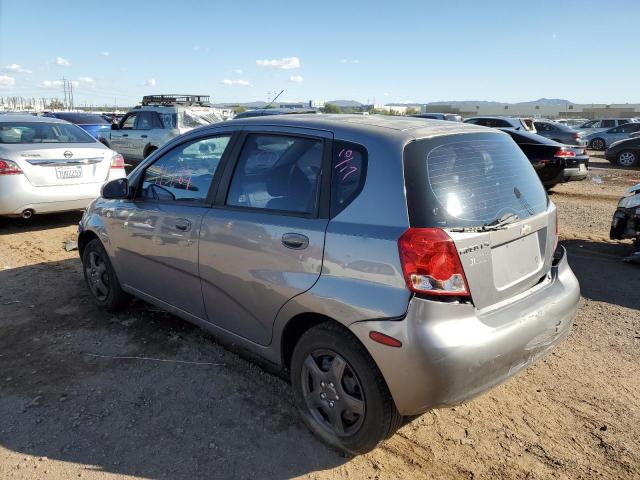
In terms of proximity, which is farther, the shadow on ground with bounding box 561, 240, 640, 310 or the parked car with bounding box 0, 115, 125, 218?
the parked car with bounding box 0, 115, 125, 218

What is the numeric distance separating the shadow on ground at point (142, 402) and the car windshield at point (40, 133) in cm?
388

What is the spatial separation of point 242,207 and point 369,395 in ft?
4.48

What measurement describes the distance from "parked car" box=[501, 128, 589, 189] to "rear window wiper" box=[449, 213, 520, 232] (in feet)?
28.9

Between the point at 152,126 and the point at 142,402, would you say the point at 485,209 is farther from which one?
the point at 152,126

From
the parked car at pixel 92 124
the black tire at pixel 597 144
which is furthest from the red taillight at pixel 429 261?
the black tire at pixel 597 144

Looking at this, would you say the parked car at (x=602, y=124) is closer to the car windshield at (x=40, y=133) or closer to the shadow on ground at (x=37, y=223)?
the car windshield at (x=40, y=133)

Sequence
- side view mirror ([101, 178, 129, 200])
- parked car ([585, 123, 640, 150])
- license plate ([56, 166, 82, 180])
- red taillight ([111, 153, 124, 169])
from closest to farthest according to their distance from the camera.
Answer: side view mirror ([101, 178, 129, 200]) < license plate ([56, 166, 82, 180]) < red taillight ([111, 153, 124, 169]) < parked car ([585, 123, 640, 150])

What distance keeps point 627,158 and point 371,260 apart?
58.6 feet

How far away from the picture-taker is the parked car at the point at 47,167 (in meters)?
6.63

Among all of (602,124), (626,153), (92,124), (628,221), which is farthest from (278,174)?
(602,124)

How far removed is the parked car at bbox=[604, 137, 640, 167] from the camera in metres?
16.6

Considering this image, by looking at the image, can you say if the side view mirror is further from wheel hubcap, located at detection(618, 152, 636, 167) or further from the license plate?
wheel hubcap, located at detection(618, 152, 636, 167)

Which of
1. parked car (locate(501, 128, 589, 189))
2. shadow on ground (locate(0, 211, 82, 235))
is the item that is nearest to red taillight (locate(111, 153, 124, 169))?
shadow on ground (locate(0, 211, 82, 235))

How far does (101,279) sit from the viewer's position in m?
4.51
